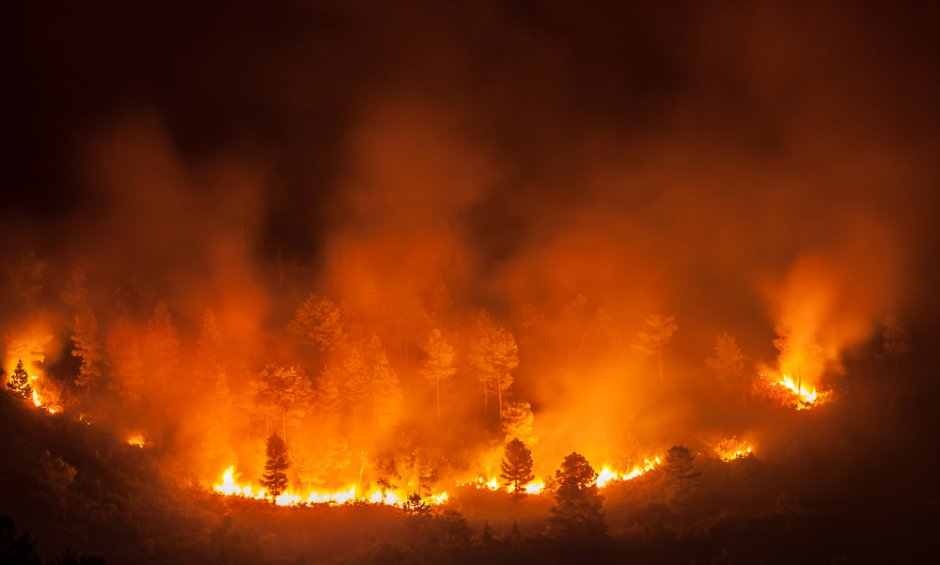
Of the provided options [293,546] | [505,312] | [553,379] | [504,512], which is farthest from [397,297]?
[293,546]

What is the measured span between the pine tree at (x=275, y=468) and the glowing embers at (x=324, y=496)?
139cm

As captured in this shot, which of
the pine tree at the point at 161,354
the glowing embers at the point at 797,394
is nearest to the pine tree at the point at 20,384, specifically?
the pine tree at the point at 161,354

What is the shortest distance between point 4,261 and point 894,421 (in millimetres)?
77347

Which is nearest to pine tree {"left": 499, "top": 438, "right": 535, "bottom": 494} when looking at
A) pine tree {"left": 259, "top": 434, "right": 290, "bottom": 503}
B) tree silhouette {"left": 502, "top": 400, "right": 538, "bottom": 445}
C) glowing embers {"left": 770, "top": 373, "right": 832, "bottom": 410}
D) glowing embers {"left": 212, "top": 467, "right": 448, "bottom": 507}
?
tree silhouette {"left": 502, "top": 400, "right": 538, "bottom": 445}

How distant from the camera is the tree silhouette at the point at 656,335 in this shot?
65.6m

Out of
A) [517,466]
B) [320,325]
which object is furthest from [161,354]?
[517,466]

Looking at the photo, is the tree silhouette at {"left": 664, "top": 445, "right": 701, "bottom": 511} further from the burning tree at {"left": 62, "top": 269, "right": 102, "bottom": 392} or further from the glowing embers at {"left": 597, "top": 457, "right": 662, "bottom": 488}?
the burning tree at {"left": 62, "top": 269, "right": 102, "bottom": 392}

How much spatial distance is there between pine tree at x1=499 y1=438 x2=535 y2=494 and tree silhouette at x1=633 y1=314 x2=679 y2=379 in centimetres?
1820

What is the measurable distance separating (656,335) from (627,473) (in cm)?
1570

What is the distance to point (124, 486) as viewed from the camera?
42281mm

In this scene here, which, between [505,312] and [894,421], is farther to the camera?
[505,312]

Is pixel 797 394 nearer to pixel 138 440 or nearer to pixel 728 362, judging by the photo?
pixel 728 362

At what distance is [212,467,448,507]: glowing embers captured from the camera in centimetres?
5281

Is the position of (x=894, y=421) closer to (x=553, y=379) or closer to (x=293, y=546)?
(x=553, y=379)
